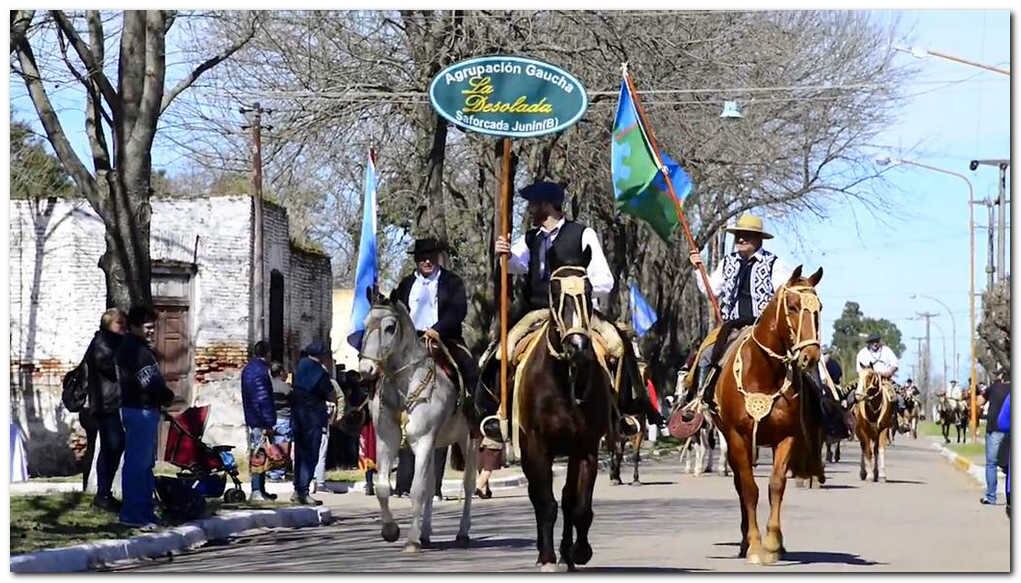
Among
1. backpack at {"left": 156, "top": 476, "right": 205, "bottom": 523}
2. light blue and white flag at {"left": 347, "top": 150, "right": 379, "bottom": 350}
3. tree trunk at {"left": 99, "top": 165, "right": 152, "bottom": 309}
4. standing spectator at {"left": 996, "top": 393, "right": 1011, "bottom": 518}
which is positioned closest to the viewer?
light blue and white flag at {"left": 347, "top": 150, "right": 379, "bottom": 350}

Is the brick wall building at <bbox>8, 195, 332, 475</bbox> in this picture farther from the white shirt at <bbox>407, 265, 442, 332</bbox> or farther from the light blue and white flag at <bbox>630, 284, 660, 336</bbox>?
the white shirt at <bbox>407, 265, 442, 332</bbox>

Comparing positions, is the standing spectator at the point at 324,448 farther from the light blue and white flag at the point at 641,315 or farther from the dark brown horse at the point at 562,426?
the light blue and white flag at the point at 641,315

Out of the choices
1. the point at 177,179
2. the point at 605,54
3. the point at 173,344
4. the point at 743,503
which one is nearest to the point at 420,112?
the point at 605,54

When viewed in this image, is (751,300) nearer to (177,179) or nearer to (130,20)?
(130,20)

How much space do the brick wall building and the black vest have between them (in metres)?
17.6

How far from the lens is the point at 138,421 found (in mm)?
17375

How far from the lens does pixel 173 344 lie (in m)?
33.2

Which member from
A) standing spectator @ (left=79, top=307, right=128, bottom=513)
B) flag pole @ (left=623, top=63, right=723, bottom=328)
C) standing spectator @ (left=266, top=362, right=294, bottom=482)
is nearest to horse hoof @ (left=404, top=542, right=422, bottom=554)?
flag pole @ (left=623, top=63, right=723, bottom=328)

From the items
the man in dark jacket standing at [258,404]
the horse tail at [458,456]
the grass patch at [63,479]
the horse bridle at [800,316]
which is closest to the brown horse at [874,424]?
the man in dark jacket standing at [258,404]

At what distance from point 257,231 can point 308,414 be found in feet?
33.0

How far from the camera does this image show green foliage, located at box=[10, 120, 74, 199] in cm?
3641

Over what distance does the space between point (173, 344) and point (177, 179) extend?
27560 millimetres

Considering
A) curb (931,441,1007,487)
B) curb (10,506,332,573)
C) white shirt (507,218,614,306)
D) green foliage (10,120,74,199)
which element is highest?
green foliage (10,120,74,199)

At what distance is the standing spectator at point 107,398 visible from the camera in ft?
57.6
